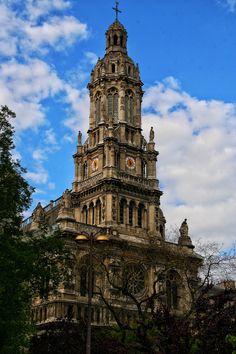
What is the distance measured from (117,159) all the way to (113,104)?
818 centimetres

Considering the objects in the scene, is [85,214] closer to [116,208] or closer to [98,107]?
[116,208]

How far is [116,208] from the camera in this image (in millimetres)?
67250

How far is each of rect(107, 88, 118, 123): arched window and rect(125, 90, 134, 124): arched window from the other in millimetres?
1306

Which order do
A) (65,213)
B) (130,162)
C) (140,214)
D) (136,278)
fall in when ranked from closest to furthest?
(65,213) < (136,278) < (140,214) < (130,162)

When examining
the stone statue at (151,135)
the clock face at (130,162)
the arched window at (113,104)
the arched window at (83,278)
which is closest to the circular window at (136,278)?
the arched window at (83,278)

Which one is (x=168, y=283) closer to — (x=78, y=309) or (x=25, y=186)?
(x=78, y=309)

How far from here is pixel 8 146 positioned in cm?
3325

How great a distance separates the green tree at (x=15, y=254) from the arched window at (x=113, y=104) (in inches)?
1585

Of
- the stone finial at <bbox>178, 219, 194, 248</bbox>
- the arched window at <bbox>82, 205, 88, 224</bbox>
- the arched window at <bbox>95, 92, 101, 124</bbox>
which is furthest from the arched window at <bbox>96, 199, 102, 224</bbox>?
the arched window at <bbox>95, 92, 101, 124</bbox>

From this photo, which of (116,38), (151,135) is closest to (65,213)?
(151,135)


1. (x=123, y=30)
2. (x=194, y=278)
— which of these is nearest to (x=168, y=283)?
(x=194, y=278)

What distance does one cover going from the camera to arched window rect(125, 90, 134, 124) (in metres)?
75.0

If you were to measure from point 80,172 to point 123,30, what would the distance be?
21.1m

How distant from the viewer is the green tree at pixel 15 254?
30844 millimetres
